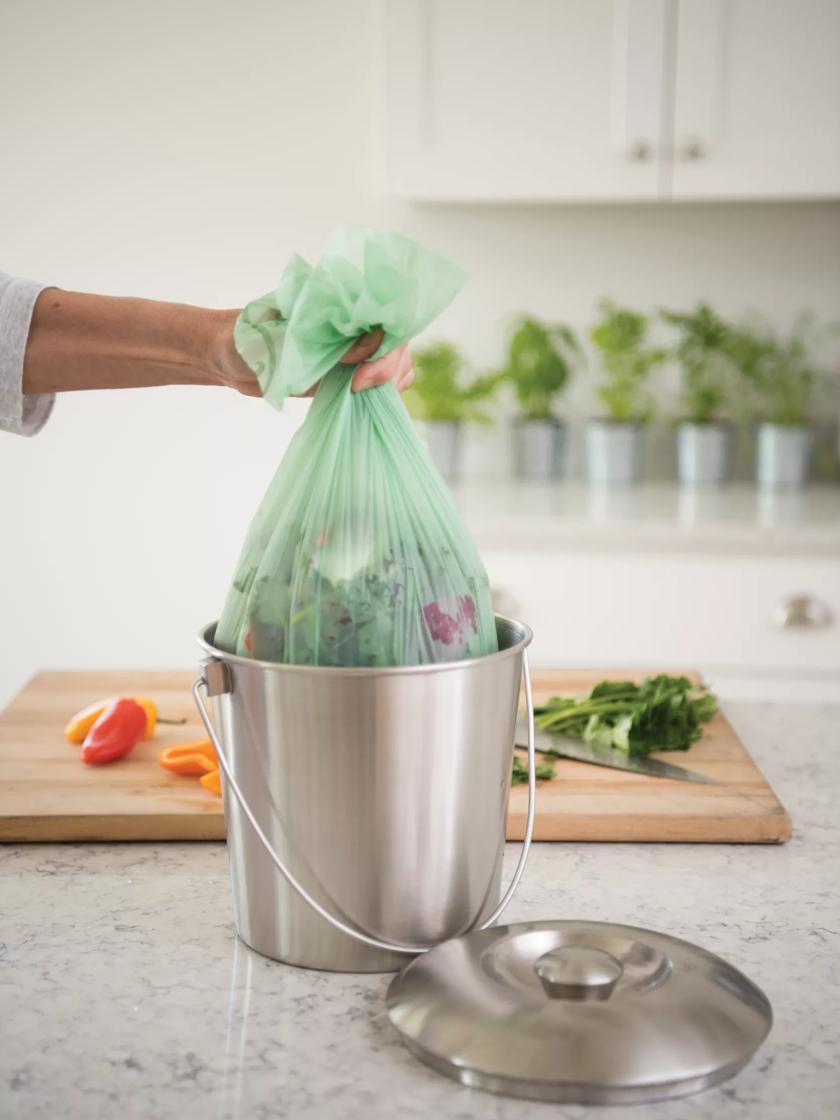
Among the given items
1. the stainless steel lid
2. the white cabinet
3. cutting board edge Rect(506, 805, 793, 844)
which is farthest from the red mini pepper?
the white cabinet

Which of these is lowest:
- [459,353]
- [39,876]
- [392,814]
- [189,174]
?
[39,876]

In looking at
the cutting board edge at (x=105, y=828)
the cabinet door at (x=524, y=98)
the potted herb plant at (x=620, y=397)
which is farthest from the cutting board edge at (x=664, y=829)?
the potted herb plant at (x=620, y=397)

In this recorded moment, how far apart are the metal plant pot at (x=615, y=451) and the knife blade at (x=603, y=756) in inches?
58.6

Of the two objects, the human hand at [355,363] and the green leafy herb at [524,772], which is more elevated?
the human hand at [355,363]

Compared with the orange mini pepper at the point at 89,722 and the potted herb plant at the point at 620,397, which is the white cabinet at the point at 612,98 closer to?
the potted herb plant at the point at 620,397

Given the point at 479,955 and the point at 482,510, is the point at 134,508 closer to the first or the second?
the point at 482,510

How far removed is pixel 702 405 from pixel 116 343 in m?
1.82

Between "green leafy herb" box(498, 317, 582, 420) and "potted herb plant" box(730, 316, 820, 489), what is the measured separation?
13.9 inches

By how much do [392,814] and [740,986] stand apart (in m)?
0.19

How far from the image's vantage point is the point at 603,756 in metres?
0.99

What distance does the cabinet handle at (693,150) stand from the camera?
2.13m

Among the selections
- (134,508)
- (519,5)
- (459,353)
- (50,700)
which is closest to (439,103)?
(519,5)

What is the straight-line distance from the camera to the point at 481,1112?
513mm

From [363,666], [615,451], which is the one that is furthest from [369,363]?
[615,451]
